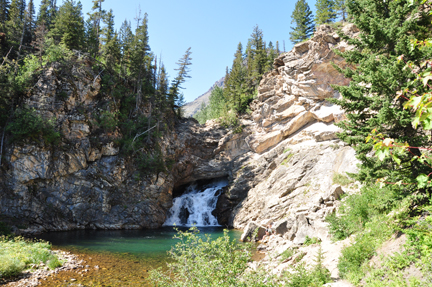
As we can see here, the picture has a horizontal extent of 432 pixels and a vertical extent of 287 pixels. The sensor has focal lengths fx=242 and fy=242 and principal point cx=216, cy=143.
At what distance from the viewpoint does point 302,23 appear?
140 feet

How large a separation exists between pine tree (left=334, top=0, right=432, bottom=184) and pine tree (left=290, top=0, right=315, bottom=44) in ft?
112

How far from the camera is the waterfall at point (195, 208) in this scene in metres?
33.6

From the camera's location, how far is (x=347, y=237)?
35.3 feet

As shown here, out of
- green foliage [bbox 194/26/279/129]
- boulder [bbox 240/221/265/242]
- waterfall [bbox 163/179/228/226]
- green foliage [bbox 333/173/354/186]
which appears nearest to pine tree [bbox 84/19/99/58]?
green foliage [bbox 194/26/279/129]

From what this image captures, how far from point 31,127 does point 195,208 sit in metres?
21.8

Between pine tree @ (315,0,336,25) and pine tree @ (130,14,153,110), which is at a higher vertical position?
pine tree @ (315,0,336,25)

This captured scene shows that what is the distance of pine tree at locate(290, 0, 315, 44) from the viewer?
42.2m

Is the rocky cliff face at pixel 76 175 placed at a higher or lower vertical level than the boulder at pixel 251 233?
higher

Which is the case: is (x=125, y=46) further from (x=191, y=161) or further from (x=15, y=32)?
(x=191, y=161)

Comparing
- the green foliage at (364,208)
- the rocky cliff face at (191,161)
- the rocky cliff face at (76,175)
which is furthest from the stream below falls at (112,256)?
the green foliage at (364,208)

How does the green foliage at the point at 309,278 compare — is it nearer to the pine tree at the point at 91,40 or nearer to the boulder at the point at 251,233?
the boulder at the point at 251,233

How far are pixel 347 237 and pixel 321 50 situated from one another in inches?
999

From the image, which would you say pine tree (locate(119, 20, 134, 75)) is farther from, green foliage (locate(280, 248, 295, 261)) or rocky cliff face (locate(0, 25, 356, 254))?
green foliage (locate(280, 248, 295, 261))

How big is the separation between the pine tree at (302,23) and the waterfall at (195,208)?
29.2 meters
